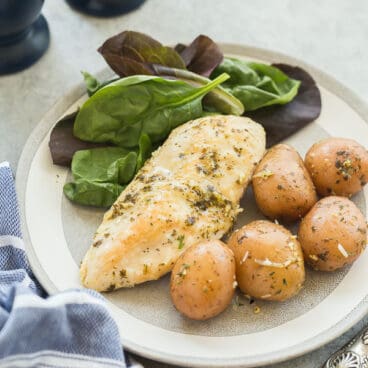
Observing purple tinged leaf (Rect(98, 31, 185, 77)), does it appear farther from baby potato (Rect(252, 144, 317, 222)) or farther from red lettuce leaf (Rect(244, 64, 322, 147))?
baby potato (Rect(252, 144, 317, 222))

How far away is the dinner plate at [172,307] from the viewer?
1.87m

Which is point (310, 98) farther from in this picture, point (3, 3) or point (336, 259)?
point (3, 3)

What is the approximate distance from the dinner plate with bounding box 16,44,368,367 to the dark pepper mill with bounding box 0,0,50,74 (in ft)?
1.87

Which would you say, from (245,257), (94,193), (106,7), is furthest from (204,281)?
(106,7)

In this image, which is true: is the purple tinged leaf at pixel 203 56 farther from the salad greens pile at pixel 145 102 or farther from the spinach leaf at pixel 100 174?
the spinach leaf at pixel 100 174

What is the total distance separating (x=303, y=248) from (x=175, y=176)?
1.47 ft

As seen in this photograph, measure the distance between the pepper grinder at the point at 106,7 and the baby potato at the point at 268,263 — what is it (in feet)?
5.15

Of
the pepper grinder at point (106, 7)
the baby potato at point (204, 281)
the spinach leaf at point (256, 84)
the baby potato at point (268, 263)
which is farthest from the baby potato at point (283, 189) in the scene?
the pepper grinder at point (106, 7)

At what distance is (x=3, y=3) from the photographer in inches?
102

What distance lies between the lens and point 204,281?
1.82 m

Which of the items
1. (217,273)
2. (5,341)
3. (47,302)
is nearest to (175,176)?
(217,273)

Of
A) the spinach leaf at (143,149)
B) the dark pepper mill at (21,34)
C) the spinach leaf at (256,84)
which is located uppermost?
the spinach leaf at (256,84)

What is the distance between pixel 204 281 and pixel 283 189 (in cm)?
43

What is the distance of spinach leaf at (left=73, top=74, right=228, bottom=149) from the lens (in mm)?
2338
